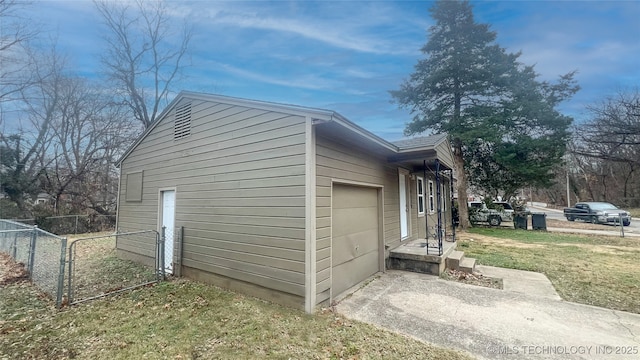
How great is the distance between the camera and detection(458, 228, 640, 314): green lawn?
15.4 ft

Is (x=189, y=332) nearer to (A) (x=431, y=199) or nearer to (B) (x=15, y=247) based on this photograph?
(B) (x=15, y=247)

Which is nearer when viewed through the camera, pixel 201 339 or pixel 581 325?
pixel 201 339

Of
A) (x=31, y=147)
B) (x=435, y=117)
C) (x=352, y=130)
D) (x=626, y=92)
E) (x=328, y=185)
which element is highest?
(x=626, y=92)

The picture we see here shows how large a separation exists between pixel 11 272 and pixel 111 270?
2.28 metres

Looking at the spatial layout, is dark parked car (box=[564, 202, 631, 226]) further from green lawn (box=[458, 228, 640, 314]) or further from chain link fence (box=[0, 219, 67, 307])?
chain link fence (box=[0, 219, 67, 307])

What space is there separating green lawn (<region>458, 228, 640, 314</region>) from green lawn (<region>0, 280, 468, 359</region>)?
385 cm

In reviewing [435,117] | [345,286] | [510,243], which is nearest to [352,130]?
[345,286]

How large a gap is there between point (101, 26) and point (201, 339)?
19517mm

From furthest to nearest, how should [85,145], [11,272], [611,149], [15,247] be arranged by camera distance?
[611,149]
[85,145]
[15,247]
[11,272]

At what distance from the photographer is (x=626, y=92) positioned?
849 inches

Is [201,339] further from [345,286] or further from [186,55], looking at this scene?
[186,55]

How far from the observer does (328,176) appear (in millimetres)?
4445

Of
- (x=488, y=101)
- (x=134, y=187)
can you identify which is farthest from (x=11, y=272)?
(x=488, y=101)

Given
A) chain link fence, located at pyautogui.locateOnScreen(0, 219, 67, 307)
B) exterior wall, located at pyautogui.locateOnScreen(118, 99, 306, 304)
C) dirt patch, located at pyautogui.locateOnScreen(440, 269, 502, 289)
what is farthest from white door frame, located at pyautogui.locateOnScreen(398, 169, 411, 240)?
chain link fence, located at pyautogui.locateOnScreen(0, 219, 67, 307)
